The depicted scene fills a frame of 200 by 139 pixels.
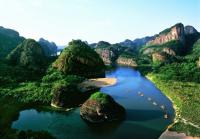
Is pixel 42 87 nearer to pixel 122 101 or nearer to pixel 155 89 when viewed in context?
pixel 122 101

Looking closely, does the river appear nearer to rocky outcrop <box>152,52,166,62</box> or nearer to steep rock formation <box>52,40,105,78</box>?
steep rock formation <box>52,40,105,78</box>

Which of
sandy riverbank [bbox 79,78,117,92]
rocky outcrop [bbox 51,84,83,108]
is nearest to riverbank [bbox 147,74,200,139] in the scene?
sandy riverbank [bbox 79,78,117,92]

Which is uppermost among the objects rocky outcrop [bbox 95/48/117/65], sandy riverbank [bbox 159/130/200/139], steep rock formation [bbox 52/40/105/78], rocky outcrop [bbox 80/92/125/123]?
rocky outcrop [bbox 95/48/117/65]

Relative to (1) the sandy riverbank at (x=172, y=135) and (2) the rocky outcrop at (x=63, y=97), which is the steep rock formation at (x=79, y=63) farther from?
(1) the sandy riverbank at (x=172, y=135)

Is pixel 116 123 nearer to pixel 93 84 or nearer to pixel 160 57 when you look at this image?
pixel 93 84

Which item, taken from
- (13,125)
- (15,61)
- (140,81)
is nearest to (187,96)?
(140,81)

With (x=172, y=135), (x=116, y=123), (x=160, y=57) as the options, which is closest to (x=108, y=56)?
(x=160, y=57)
